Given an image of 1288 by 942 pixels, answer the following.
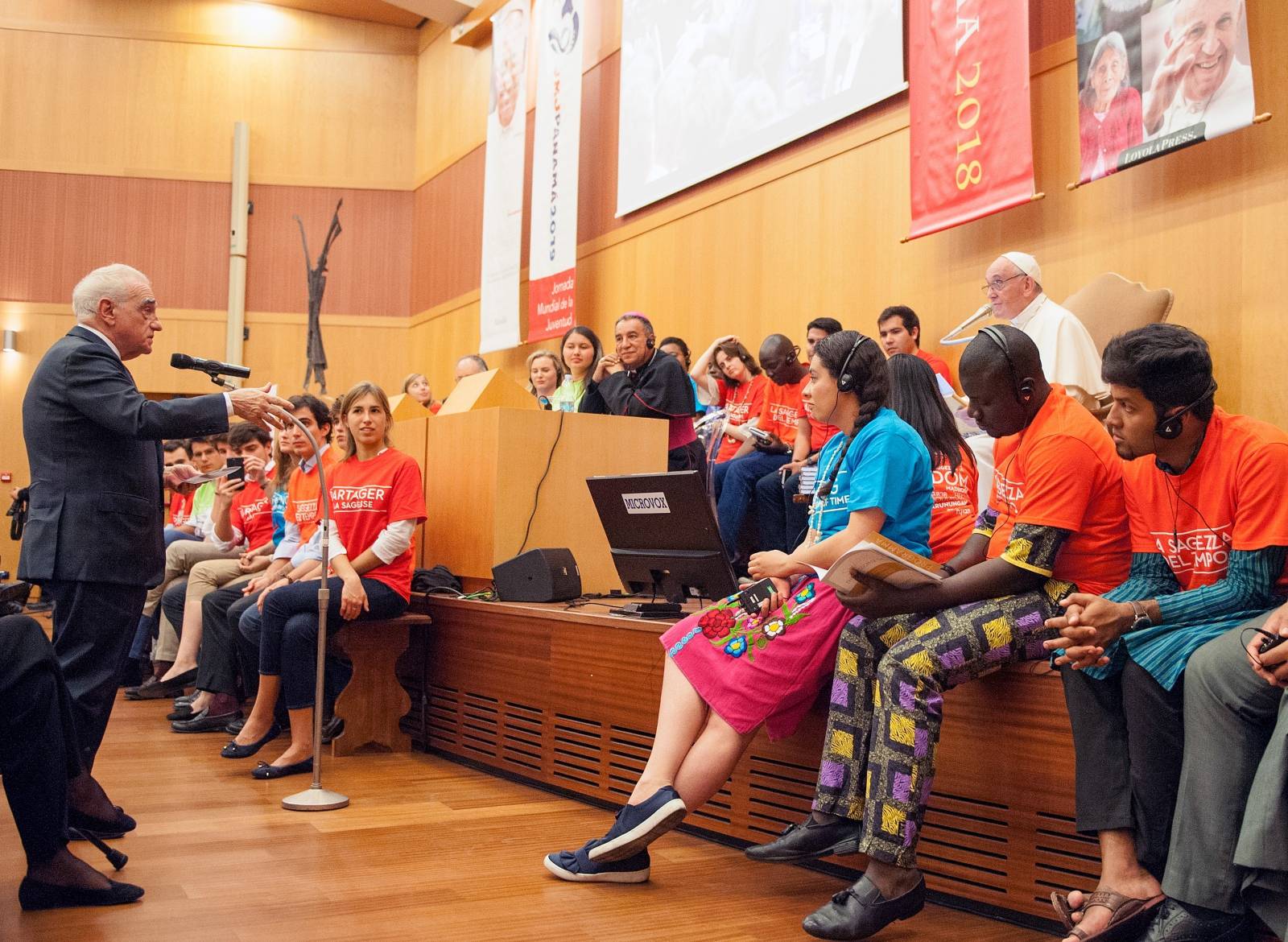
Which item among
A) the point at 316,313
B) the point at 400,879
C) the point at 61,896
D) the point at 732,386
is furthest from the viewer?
the point at 316,313

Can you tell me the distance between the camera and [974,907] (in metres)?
2.45

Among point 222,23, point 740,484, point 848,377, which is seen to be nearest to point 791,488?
point 740,484

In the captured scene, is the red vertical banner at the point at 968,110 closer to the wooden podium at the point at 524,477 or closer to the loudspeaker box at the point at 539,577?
the wooden podium at the point at 524,477

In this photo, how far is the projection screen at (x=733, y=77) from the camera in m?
5.34

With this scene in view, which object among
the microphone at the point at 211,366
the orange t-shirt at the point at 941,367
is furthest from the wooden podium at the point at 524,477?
the microphone at the point at 211,366

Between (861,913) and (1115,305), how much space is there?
255 cm

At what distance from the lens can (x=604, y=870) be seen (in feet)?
8.48

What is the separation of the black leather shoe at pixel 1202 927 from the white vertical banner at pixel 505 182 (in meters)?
6.77

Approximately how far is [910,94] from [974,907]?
3.56 m

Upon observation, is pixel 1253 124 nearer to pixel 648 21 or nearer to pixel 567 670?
pixel 567 670

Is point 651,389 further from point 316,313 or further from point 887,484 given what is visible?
point 316,313

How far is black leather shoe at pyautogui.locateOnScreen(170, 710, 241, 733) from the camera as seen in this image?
177 inches

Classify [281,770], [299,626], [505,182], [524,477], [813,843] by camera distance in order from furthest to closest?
[505,182]
[524,477]
[299,626]
[281,770]
[813,843]

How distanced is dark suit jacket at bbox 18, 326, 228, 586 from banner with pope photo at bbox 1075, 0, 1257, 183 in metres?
3.02
